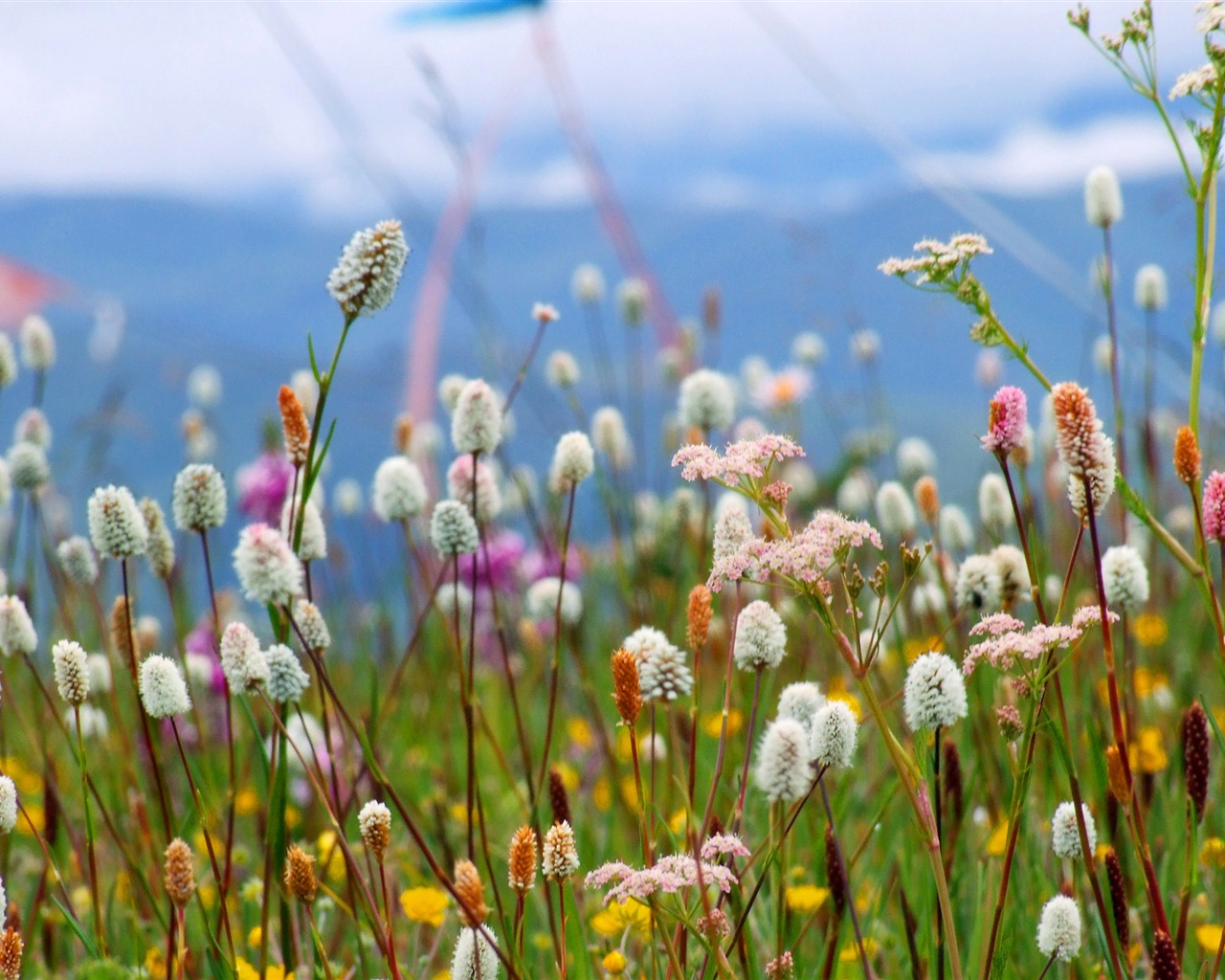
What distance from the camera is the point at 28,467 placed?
2303 mm

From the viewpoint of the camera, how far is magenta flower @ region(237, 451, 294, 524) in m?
3.79

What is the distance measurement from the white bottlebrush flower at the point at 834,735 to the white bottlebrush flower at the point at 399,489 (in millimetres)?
877

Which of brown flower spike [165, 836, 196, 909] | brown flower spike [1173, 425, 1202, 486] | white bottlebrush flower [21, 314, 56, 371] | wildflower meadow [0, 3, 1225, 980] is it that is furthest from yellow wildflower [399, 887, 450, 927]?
white bottlebrush flower [21, 314, 56, 371]

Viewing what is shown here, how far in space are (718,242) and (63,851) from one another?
38.0 m

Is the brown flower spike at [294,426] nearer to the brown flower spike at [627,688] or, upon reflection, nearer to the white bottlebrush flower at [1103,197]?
the brown flower spike at [627,688]

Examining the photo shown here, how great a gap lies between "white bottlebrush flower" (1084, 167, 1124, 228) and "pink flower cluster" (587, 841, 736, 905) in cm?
182

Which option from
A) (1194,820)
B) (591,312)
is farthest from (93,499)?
(591,312)

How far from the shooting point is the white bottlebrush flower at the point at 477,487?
6.73ft

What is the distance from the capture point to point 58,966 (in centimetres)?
220

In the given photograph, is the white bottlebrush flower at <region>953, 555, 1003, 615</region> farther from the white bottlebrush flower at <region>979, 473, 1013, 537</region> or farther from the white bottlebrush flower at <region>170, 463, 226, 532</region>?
the white bottlebrush flower at <region>170, 463, 226, 532</region>

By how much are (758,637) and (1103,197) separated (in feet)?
5.33

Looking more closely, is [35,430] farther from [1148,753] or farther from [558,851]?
[1148,753]

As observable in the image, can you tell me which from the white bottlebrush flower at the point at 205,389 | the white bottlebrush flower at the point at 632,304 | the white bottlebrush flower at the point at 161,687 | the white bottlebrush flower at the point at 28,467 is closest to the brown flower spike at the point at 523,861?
the white bottlebrush flower at the point at 161,687

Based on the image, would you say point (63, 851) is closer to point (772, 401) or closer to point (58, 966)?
point (58, 966)
